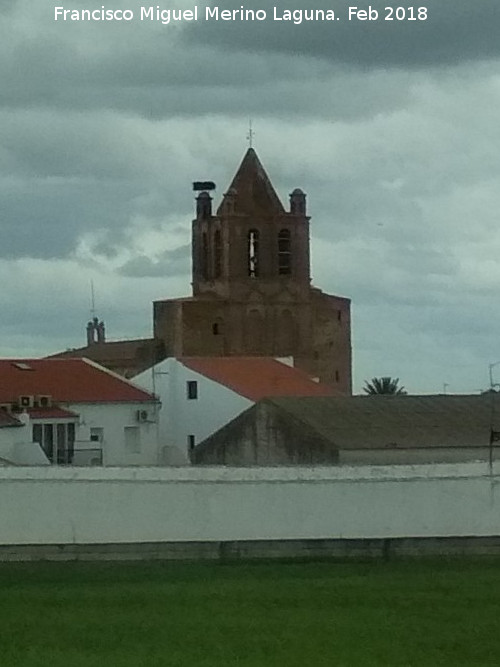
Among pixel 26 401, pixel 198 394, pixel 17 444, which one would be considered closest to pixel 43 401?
pixel 26 401

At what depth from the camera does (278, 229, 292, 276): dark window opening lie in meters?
84.9

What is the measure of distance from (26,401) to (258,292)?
107ft

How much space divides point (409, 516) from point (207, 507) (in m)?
3.80

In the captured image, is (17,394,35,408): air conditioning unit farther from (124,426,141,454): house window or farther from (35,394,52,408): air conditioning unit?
(124,426,141,454): house window

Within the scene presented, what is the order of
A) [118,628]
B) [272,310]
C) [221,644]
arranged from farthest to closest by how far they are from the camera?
[272,310] → [118,628] → [221,644]

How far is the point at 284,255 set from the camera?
85000mm

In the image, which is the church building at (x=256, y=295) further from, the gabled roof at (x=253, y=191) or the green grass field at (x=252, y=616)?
the green grass field at (x=252, y=616)

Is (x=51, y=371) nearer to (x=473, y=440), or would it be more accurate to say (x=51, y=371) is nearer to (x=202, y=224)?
(x=473, y=440)

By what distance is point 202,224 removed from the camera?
283 ft

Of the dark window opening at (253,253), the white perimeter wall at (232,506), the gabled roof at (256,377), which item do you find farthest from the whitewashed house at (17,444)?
the dark window opening at (253,253)

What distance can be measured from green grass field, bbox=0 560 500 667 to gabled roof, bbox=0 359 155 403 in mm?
23644

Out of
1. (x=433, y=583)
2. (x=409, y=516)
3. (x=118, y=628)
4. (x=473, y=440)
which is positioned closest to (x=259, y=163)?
(x=473, y=440)

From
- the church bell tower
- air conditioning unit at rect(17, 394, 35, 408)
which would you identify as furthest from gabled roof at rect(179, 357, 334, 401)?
the church bell tower

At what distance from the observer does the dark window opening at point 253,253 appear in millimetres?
85125
